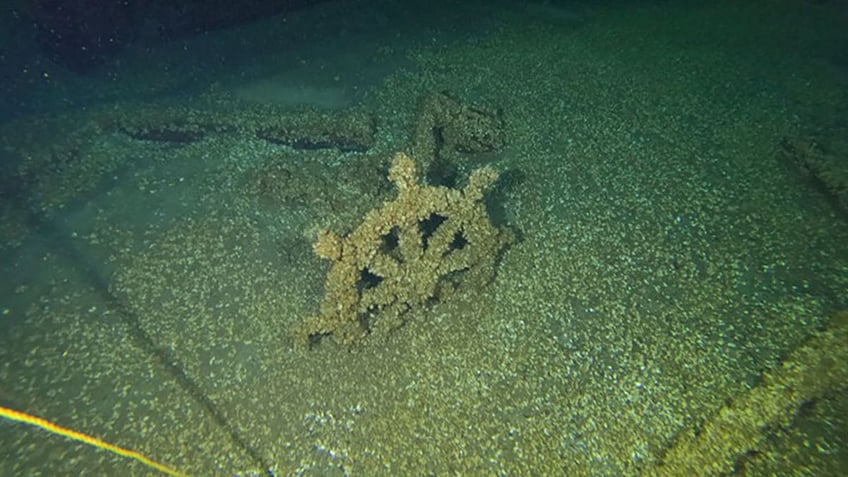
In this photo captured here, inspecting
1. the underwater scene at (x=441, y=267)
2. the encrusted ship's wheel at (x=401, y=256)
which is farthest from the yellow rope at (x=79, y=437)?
the encrusted ship's wheel at (x=401, y=256)

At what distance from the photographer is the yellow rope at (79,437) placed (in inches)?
125

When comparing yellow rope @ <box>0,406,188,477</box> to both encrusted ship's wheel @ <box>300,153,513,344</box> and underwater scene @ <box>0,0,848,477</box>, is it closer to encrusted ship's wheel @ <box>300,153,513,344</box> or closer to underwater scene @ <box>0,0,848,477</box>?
underwater scene @ <box>0,0,848,477</box>

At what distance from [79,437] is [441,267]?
295 centimetres

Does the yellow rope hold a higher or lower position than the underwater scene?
lower

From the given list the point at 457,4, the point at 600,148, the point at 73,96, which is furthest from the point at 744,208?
the point at 73,96

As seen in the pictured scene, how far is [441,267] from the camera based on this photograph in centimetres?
404

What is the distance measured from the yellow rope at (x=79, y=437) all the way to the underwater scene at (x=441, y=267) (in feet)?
0.05

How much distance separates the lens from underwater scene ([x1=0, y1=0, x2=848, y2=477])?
327cm

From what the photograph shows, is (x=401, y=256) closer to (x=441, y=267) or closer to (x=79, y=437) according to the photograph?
(x=441, y=267)

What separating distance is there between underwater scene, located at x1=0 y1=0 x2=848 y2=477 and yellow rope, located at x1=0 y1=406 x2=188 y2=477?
0.05ft

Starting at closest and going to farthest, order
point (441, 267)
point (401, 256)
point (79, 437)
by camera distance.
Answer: point (79, 437), point (441, 267), point (401, 256)

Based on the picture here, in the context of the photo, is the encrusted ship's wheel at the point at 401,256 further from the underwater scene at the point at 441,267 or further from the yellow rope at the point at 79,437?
the yellow rope at the point at 79,437

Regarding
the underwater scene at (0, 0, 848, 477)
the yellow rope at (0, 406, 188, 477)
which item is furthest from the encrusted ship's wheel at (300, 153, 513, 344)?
the yellow rope at (0, 406, 188, 477)

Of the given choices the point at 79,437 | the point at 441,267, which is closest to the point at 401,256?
the point at 441,267
